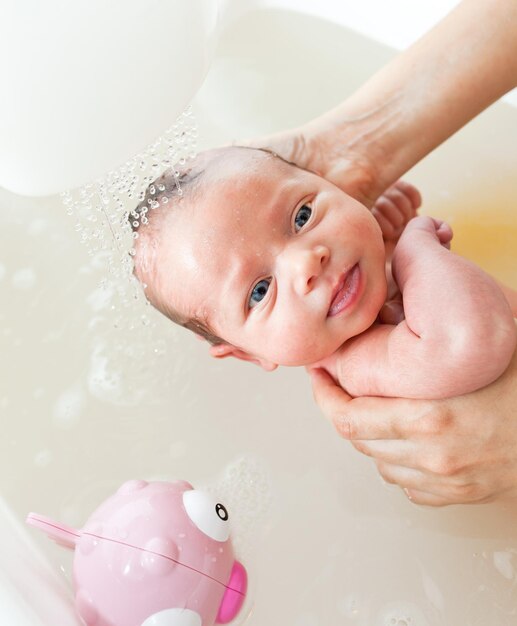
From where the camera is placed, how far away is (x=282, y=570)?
4.50 feet

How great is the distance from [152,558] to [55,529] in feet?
0.48

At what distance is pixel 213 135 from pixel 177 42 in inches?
43.9

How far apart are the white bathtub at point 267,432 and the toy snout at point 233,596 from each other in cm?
21

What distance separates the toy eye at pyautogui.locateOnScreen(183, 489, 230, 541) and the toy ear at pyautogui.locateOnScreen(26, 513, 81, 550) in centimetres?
16

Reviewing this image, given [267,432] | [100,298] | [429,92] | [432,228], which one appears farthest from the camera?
[100,298]

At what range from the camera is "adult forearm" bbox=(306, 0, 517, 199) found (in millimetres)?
1360

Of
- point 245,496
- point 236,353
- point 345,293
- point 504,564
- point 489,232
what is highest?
point 345,293

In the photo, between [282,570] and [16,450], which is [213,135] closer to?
[16,450]

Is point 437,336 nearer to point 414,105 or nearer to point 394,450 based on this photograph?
point 394,450

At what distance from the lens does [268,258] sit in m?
1.11

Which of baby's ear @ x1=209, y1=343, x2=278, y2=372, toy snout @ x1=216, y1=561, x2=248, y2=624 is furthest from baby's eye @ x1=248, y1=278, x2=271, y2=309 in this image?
toy snout @ x1=216, y1=561, x2=248, y2=624

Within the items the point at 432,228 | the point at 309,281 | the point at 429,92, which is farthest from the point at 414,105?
the point at 309,281

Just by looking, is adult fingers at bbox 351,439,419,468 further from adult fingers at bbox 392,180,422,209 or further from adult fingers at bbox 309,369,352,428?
adult fingers at bbox 392,180,422,209

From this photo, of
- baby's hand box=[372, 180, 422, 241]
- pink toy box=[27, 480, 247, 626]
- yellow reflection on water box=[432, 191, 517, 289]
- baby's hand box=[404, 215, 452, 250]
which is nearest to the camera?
pink toy box=[27, 480, 247, 626]
